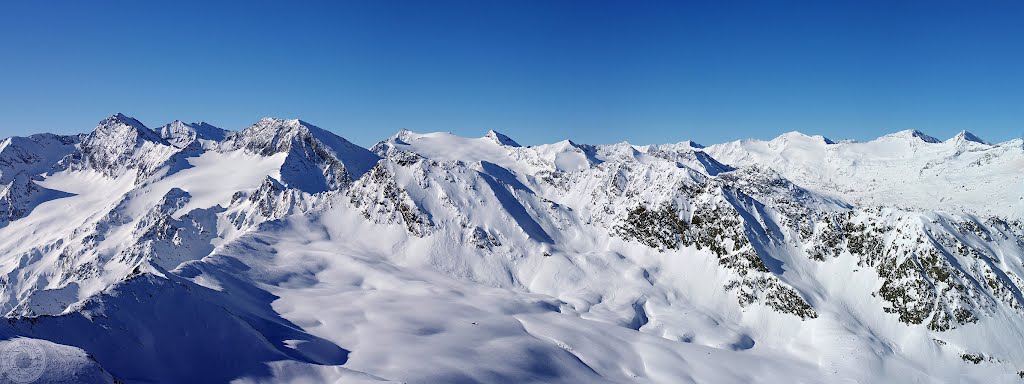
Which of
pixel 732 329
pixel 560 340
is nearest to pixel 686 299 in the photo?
pixel 732 329

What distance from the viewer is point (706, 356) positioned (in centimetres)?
10281

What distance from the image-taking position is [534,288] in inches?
5571

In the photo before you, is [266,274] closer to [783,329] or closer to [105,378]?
[105,378]

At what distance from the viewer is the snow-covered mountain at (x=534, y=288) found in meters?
67.8

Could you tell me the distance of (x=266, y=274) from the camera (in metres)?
123

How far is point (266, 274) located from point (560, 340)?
236ft

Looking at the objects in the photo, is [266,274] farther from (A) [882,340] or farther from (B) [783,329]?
(A) [882,340]

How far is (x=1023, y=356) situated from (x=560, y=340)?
100 metres

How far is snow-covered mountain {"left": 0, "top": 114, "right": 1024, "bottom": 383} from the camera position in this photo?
67812 millimetres

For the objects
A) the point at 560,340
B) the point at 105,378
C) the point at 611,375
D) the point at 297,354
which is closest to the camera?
the point at 105,378

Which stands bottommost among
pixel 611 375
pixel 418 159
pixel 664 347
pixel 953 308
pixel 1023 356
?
pixel 611 375

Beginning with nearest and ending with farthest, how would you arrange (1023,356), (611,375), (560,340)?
(611,375) < (560,340) < (1023,356)

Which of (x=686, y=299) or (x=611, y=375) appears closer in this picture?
(x=611, y=375)

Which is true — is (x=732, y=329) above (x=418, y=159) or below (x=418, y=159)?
below
